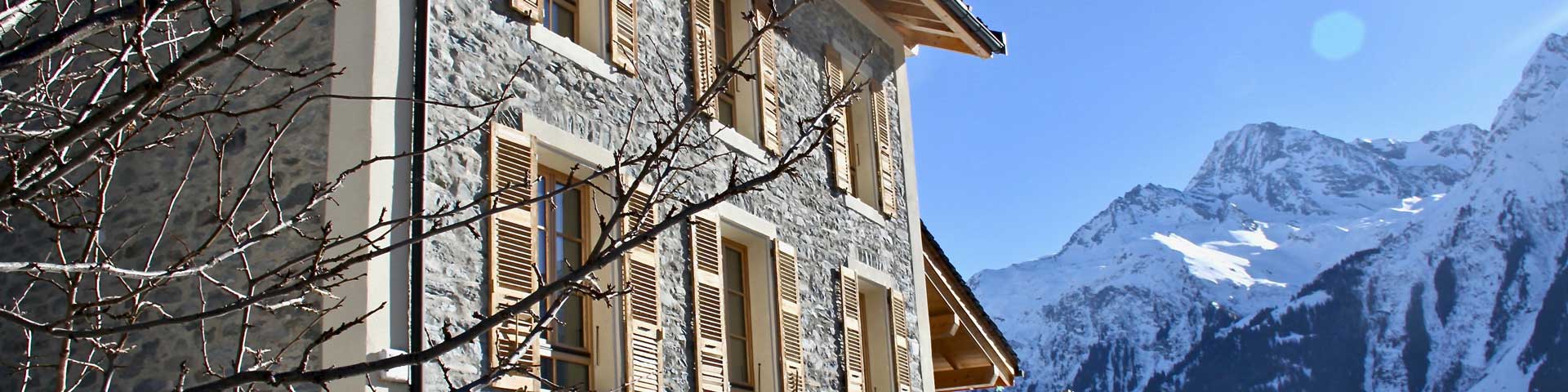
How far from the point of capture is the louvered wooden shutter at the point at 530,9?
305 inches

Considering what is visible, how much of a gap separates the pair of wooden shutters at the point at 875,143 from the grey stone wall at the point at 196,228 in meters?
4.52

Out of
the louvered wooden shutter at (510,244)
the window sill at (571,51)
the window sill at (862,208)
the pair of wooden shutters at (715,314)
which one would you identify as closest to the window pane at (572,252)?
the louvered wooden shutter at (510,244)

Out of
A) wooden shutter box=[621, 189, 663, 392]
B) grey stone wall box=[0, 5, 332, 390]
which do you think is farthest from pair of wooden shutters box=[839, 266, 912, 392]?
grey stone wall box=[0, 5, 332, 390]

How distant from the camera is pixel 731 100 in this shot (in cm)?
1004

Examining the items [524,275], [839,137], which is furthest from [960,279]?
[524,275]

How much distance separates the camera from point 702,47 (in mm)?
9445

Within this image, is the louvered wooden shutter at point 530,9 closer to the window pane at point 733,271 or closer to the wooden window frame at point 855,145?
the window pane at point 733,271

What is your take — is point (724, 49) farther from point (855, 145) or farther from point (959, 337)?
point (959, 337)

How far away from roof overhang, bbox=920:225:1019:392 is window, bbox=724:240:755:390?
2.92 metres

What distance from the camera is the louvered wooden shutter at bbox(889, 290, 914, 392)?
11.4m

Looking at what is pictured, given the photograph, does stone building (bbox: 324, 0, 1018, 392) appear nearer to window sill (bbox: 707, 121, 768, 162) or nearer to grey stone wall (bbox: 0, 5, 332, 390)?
window sill (bbox: 707, 121, 768, 162)

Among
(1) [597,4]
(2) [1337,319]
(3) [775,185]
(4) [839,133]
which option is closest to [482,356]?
(1) [597,4]

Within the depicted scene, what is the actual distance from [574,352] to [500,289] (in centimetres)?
80

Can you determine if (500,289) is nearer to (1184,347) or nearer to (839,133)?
(839,133)
